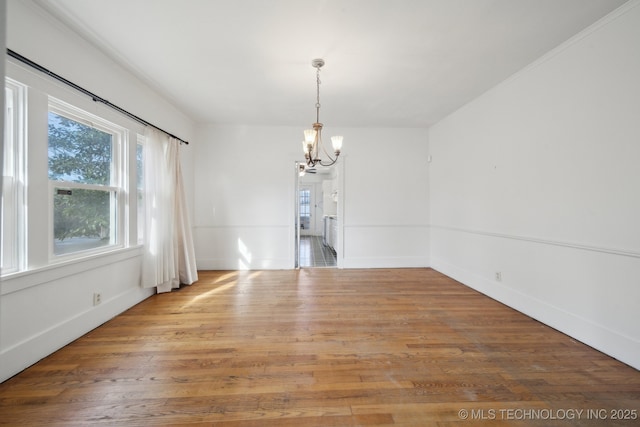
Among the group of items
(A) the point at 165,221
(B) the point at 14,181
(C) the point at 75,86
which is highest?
(C) the point at 75,86

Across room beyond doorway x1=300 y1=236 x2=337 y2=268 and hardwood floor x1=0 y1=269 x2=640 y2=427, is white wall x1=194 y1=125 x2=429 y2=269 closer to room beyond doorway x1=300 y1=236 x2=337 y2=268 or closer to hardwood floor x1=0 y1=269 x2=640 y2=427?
room beyond doorway x1=300 y1=236 x2=337 y2=268

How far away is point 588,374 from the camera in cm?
187

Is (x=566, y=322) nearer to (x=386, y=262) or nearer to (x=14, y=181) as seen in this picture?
(x=386, y=262)

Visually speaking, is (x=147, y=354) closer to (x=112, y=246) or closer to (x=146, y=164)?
(x=112, y=246)

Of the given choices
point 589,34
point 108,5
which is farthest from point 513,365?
point 108,5

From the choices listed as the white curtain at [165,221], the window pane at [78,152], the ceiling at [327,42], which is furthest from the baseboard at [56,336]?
the ceiling at [327,42]

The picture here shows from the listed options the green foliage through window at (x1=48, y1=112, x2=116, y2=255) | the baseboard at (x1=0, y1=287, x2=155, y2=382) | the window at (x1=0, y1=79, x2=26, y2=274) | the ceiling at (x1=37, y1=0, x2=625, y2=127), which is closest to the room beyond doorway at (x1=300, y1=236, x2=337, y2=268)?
the baseboard at (x1=0, y1=287, x2=155, y2=382)

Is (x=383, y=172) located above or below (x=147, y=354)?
above

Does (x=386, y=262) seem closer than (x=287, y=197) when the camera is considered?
No

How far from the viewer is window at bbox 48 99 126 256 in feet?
7.31

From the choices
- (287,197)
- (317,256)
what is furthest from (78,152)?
(317,256)

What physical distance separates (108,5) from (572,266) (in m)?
4.49

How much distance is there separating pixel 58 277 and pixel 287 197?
10.5ft

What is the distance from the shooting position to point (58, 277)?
2.14m
